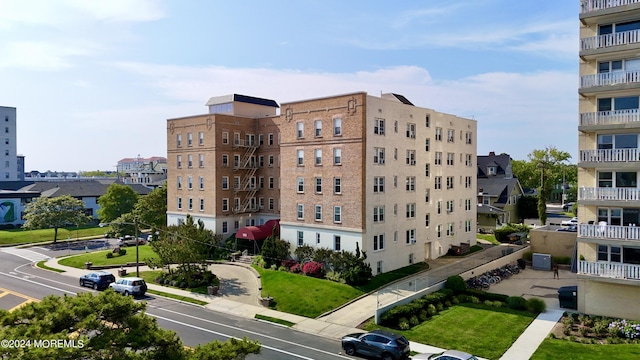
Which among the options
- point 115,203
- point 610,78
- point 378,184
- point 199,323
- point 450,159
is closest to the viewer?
point 610,78

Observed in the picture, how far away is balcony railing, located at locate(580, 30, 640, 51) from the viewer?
2947cm

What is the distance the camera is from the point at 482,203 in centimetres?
7731

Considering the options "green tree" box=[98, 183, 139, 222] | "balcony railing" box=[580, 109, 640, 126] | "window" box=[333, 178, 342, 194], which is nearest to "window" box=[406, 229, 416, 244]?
"window" box=[333, 178, 342, 194]

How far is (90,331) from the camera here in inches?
496

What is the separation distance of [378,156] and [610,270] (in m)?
19.8

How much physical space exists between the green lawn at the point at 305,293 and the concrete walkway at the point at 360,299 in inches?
30.9

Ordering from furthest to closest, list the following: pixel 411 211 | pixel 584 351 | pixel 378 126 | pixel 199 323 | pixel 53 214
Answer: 1. pixel 53 214
2. pixel 411 211
3. pixel 378 126
4. pixel 199 323
5. pixel 584 351

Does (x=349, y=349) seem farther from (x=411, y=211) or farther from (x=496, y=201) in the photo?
(x=496, y=201)

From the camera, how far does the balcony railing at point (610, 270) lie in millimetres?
28533

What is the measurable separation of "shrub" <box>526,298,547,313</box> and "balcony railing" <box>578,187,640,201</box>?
7.85m

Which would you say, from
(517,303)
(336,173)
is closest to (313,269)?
(336,173)

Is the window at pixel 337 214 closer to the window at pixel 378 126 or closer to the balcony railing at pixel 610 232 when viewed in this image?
the window at pixel 378 126

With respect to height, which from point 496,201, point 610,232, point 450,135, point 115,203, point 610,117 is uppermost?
point 450,135

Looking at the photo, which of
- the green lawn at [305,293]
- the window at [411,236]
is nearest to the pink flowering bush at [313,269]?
the green lawn at [305,293]
